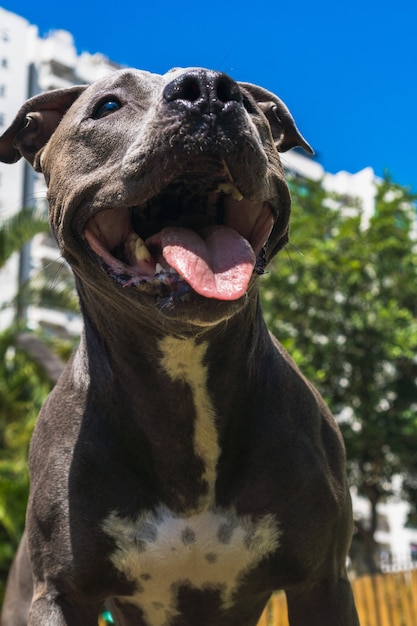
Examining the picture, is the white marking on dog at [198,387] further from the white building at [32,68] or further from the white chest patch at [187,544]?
the white building at [32,68]

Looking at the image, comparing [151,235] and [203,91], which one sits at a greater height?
[203,91]

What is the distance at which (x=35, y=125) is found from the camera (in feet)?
13.6

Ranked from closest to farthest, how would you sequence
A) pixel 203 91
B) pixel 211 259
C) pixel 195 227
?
pixel 203 91, pixel 211 259, pixel 195 227

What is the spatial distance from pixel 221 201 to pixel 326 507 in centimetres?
135

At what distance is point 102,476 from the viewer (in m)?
3.63

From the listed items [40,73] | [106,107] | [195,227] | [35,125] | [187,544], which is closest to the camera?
[195,227]

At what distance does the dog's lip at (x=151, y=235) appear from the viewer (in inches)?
127

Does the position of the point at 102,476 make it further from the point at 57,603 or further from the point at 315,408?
the point at 315,408

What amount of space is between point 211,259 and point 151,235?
1.16 feet

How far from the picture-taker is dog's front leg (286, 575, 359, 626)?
3736 mm

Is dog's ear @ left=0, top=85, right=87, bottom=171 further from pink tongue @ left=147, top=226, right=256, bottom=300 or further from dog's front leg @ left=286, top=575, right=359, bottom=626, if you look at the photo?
dog's front leg @ left=286, top=575, right=359, bottom=626

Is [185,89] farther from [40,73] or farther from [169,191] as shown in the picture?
[40,73]

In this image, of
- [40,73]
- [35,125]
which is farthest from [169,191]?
[40,73]

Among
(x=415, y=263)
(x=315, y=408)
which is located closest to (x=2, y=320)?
(x=415, y=263)
